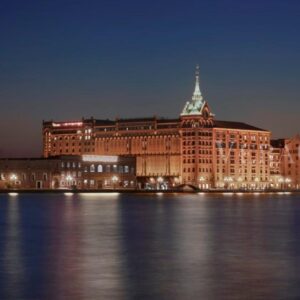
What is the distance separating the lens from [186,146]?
182 m

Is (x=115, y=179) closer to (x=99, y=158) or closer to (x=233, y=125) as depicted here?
(x=99, y=158)

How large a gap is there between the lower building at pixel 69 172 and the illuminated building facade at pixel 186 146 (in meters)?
11.0

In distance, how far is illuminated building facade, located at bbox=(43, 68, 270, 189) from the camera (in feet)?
599

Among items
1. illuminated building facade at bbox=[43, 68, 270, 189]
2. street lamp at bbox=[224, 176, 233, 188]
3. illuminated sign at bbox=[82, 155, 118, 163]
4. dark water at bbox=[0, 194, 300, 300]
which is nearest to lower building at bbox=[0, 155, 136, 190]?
illuminated sign at bbox=[82, 155, 118, 163]

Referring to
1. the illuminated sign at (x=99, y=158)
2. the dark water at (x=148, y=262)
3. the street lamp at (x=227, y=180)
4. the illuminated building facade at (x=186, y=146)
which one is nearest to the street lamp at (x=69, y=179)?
the illuminated sign at (x=99, y=158)

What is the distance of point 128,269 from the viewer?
3180 centimetres

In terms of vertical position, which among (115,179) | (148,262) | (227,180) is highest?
(115,179)

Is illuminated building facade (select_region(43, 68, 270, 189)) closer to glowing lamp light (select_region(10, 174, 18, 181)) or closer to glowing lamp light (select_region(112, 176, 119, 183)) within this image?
glowing lamp light (select_region(112, 176, 119, 183))

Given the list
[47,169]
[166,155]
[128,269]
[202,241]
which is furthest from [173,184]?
[128,269]

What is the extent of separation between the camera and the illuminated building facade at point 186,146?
182 metres

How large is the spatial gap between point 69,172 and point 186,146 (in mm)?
30078

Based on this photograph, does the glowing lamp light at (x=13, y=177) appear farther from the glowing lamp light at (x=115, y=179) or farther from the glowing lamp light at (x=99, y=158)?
the glowing lamp light at (x=115, y=179)

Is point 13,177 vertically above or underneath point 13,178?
above

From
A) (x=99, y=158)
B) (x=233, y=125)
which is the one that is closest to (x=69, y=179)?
(x=99, y=158)
